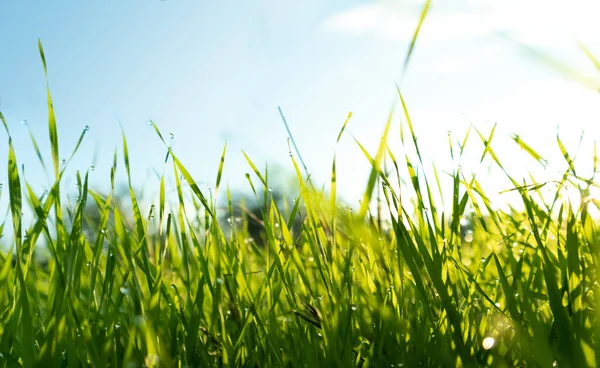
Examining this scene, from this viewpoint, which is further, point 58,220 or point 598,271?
point 58,220

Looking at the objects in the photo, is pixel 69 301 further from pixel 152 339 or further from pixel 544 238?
pixel 544 238

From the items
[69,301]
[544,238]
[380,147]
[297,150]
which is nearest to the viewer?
[380,147]

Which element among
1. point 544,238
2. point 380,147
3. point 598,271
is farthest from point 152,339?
point 544,238

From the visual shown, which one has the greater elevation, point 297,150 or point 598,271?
point 297,150

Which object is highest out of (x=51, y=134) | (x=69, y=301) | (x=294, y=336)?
(x=51, y=134)

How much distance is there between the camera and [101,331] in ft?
3.35

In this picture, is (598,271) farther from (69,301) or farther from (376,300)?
(69,301)

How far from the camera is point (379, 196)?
46.6 inches

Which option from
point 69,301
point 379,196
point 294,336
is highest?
point 379,196

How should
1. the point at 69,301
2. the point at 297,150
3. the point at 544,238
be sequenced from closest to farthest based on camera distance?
the point at 69,301 < the point at 297,150 < the point at 544,238

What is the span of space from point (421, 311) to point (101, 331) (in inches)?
20.9

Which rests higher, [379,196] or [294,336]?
[379,196]

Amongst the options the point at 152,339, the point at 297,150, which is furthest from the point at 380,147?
the point at 152,339

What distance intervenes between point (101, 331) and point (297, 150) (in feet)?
1.41
